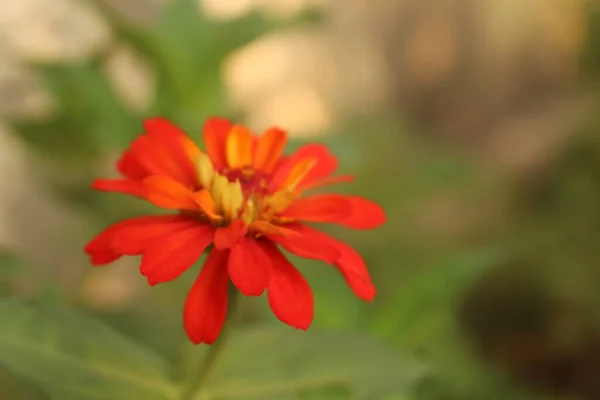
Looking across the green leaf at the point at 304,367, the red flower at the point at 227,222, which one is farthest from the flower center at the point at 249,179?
the green leaf at the point at 304,367

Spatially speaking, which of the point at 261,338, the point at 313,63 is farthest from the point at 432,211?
the point at 261,338

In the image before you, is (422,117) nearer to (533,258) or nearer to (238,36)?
(533,258)

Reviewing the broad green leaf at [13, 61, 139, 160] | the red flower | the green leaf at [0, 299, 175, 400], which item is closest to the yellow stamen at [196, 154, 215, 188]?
the red flower

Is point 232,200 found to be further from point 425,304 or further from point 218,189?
point 425,304

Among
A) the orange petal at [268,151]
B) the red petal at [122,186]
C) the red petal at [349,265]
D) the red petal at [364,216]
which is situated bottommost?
→ the red petal at [122,186]

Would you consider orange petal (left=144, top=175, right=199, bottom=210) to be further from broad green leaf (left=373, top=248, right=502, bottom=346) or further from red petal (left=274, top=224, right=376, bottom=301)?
broad green leaf (left=373, top=248, right=502, bottom=346)

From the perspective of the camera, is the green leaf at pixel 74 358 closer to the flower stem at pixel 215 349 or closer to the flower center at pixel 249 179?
the flower stem at pixel 215 349

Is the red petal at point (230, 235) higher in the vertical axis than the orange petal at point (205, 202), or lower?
lower
